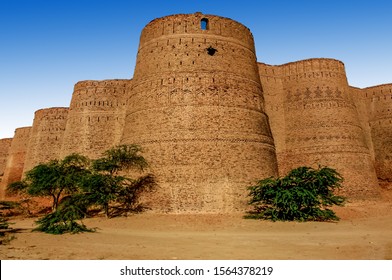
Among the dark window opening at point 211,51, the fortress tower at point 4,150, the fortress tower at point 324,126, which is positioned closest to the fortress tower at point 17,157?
the fortress tower at point 4,150

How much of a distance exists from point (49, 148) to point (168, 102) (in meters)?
16.0

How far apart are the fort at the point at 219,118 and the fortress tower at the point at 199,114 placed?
0.17ft

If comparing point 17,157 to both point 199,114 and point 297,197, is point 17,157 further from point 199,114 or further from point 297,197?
point 297,197

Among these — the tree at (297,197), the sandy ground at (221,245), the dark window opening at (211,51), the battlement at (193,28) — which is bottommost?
the sandy ground at (221,245)

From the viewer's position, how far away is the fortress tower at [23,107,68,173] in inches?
1069

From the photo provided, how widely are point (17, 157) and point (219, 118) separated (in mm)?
26445

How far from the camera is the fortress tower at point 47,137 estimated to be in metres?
27.1

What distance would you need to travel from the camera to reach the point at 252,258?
6.14 metres

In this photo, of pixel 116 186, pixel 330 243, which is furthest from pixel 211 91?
pixel 330 243

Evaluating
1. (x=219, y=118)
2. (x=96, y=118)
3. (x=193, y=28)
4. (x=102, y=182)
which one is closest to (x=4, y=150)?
(x=96, y=118)

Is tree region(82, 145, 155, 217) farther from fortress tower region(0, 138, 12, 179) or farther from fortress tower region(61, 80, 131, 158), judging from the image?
fortress tower region(0, 138, 12, 179)

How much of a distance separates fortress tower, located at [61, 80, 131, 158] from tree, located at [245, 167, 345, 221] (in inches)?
482

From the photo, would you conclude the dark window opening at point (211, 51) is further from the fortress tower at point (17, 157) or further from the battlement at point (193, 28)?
the fortress tower at point (17, 157)

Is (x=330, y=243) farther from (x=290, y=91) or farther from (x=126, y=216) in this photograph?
(x=290, y=91)
